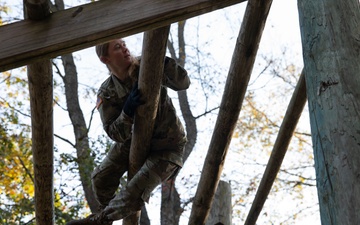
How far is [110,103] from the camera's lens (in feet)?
15.7

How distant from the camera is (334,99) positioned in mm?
2729

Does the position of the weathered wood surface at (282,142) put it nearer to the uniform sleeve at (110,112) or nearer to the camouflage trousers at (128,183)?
the camouflage trousers at (128,183)

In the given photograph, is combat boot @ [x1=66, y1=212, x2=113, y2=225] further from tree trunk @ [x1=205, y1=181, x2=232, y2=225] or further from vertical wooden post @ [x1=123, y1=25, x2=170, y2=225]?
tree trunk @ [x1=205, y1=181, x2=232, y2=225]

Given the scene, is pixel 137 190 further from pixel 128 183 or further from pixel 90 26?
pixel 90 26

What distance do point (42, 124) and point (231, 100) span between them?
137cm

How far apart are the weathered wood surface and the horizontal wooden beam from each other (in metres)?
1.44

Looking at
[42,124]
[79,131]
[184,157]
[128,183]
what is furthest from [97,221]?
[184,157]

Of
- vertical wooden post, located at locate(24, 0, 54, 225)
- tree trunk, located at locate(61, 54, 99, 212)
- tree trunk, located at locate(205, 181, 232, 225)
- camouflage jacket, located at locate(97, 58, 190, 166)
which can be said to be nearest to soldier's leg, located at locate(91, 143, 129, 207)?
camouflage jacket, located at locate(97, 58, 190, 166)

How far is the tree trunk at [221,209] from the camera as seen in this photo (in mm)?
5875

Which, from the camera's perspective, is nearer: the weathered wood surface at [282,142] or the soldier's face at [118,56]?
the soldier's face at [118,56]

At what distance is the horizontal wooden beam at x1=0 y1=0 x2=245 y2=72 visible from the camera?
354cm

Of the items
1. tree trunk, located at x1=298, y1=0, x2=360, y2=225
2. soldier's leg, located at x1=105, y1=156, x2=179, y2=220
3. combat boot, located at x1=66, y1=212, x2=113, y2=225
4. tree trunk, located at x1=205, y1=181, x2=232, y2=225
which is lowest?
tree trunk, located at x1=298, y1=0, x2=360, y2=225

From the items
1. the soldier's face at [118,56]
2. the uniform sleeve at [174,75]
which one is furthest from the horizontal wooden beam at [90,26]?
the soldier's face at [118,56]

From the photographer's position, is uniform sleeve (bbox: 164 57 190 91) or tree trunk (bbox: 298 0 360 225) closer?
tree trunk (bbox: 298 0 360 225)
